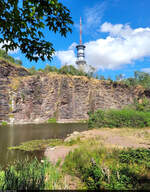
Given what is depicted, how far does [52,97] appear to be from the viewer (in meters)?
54.3

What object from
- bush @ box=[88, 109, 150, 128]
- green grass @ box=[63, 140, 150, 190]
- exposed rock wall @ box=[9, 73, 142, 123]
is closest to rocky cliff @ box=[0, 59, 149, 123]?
exposed rock wall @ box=[9, 73, 142, 123]

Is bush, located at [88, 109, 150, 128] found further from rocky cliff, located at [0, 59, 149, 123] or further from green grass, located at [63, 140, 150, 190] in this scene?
rocky cliff, located at [0, 59, 149, 123]

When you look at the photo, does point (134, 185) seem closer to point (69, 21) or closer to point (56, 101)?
point (69, 21)

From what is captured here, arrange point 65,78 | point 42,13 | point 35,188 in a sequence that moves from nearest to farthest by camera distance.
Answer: point 42,13 < point 35,188 < point 65,78

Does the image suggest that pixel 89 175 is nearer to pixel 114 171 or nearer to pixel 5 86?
pixel 114 171

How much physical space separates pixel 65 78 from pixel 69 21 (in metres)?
53.4

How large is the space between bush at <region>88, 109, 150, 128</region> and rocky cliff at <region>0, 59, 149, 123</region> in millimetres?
29851

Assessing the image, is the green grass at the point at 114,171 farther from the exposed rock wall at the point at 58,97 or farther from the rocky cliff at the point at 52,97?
the exposed rock wall at the point at 58,97

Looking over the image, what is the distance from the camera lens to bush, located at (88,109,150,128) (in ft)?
75.6

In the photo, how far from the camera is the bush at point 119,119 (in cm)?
2303

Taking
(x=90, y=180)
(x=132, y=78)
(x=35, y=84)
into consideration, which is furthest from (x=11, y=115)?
(x=132, y=78)

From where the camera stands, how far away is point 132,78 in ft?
300

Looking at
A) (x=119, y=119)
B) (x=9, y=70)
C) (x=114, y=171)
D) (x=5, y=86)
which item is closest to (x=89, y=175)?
(x=114, y=171)

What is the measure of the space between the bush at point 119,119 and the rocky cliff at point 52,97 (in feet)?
97.9
